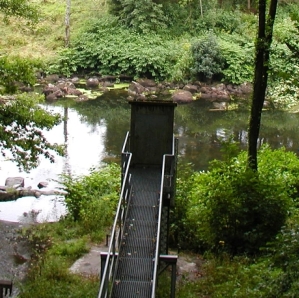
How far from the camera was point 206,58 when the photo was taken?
33.5m

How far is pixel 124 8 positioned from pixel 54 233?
25602 mm

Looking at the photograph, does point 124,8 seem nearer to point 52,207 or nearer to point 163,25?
point 163,25

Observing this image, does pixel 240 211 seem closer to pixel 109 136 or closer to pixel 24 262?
pixel 24 262

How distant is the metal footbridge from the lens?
26.6 feet

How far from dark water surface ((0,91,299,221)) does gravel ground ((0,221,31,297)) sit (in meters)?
1.52

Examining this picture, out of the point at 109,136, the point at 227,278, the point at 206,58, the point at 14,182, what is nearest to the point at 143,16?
the point at 206,58

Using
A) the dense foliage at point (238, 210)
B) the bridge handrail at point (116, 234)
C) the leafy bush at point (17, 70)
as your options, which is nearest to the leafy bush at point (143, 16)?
the leafy bush at point (17, 70)

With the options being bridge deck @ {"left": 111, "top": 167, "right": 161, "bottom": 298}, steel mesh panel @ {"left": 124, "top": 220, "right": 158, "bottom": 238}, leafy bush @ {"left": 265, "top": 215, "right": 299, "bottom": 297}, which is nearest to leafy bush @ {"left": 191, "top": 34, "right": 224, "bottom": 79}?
bridge deck @ {"left": 111, "top": 167, "right": 161, "bottom": 298}

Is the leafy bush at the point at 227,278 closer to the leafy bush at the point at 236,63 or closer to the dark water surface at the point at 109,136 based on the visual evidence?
the dark water surface at the point at 109,136

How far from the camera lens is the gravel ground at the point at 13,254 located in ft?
36.8

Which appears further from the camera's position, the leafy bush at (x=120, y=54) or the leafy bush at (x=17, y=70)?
the leafy bush at (x=120, y=54)

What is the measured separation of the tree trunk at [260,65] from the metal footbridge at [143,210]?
210 cm

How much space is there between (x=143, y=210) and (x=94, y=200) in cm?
536

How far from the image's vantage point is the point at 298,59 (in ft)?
34.0
